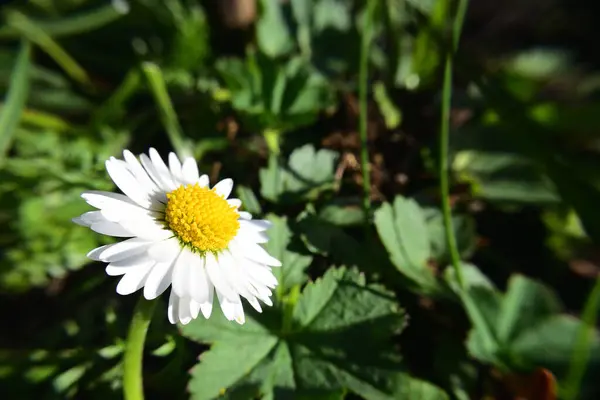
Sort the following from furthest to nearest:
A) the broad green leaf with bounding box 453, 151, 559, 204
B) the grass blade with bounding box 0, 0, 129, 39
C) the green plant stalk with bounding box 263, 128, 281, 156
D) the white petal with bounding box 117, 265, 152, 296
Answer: the grass blade with bounding box 0, 0, 129, 39 < the broad green leaf with bounding box 453, 151, 559, 204 < the green plant stalk with bounding box 263, 128, 281, 156 < the white petal with bounding box 117, 265, 152, 296

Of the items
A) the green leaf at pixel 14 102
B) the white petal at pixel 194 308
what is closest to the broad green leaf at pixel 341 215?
the white petal at pixel 194 308

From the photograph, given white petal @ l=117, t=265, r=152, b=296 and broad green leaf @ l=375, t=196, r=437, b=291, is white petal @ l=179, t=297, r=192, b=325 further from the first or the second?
broad green leaf @ l=375, t=196, r=437, b=291

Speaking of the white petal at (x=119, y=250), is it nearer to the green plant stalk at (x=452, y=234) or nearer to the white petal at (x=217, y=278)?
the white petal at (x=217, y=278)

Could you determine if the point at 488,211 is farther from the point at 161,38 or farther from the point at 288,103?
the point at 161,38

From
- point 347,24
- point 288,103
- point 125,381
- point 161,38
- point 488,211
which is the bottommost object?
point 488,211

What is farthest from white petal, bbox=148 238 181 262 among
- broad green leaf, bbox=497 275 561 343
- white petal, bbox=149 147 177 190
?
broad green leaf, bbox=497 275 561 343

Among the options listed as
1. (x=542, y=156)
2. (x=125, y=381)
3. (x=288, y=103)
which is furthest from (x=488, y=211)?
(x=125, y=381)
